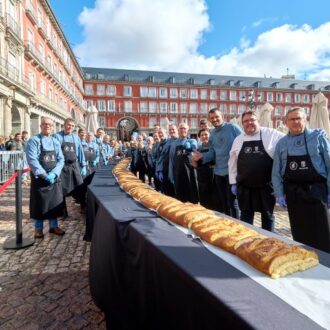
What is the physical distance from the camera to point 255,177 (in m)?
3.48

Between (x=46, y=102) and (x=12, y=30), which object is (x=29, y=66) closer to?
(x=46, y=102)

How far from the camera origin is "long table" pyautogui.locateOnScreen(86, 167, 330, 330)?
104 cm

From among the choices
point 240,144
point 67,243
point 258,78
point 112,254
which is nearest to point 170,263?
point 112,254

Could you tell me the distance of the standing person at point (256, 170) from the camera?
3.47 meters

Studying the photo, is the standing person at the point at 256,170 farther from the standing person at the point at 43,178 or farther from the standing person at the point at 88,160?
the standing person at the point at 88,160

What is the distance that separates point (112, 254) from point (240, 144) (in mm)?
2222

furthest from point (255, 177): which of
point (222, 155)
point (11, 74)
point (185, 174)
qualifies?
point (11, 74)

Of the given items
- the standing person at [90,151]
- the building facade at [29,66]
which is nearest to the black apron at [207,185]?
the standing person at [90,151]

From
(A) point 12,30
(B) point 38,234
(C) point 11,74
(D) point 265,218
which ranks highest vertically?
(A) point 12,30

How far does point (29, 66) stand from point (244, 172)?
25.6 meters

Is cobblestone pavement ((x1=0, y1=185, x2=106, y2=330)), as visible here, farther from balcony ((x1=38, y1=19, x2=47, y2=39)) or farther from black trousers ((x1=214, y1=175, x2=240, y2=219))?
balcony ((x1=38, y1=19, x2=47, y2=39))

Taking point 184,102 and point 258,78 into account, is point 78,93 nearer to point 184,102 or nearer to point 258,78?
point 184,102

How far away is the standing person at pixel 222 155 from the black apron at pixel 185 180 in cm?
89

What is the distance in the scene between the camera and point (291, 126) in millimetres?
3125
